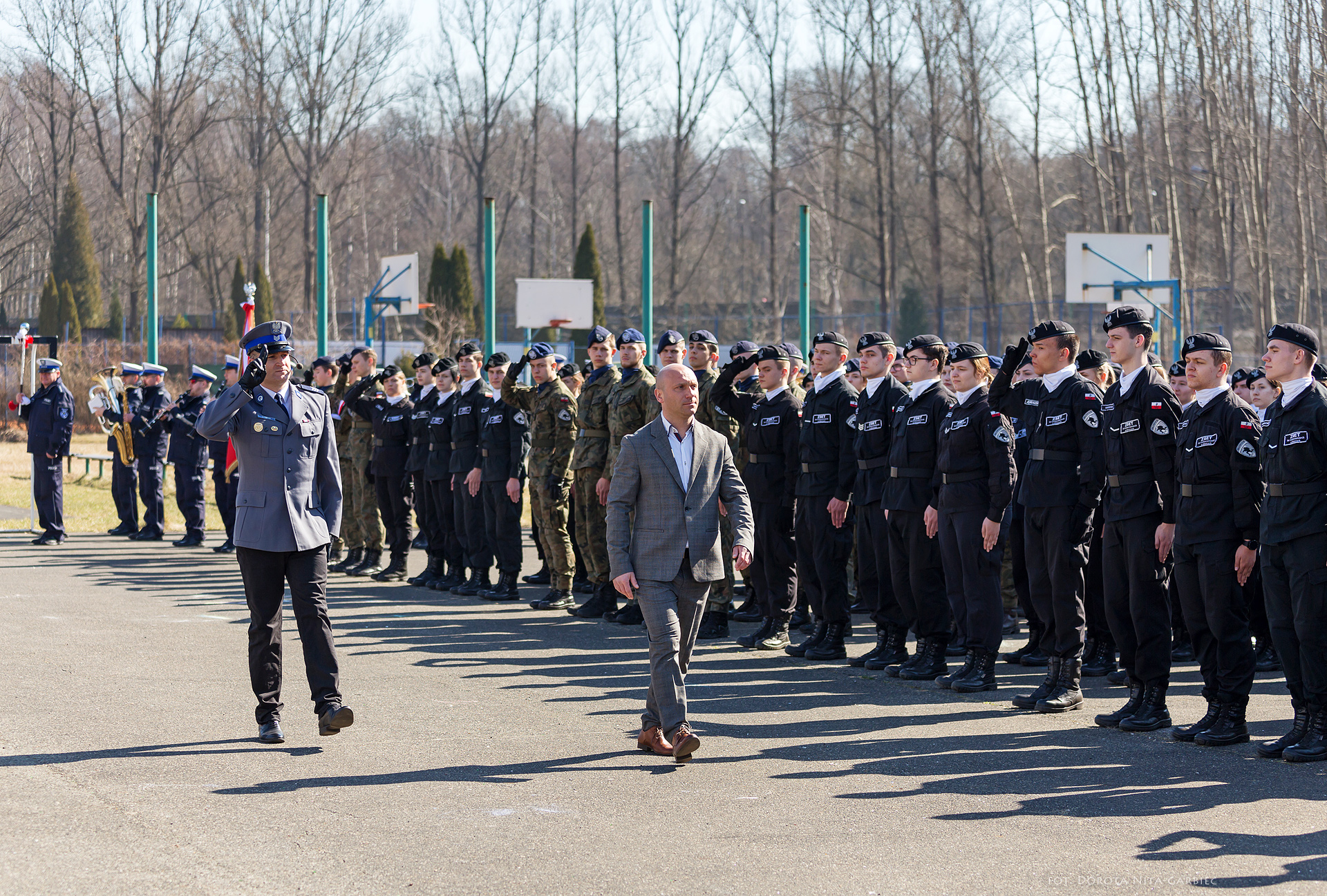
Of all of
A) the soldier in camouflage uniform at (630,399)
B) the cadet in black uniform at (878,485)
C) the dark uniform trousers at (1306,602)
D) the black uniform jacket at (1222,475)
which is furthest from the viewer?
the soldier in camouflage uniform at (630,399)

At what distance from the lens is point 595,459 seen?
11812 millimetres

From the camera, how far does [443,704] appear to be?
26.7 feet

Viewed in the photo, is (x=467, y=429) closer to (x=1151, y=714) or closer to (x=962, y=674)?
(x=962, y=674)

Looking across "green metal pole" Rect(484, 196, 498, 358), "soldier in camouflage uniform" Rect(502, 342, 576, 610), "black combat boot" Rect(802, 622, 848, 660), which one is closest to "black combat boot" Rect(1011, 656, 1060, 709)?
"black combat boot" Rect(802, 622, 848, 660)

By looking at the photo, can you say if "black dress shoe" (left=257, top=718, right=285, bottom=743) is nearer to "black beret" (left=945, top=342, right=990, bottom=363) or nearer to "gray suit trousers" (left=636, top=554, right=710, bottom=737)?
"gray suit trousers" (left=636, top=554, right=710, bottom=737)

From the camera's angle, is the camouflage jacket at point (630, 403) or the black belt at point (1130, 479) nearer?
the black belt at point (1130, 479)

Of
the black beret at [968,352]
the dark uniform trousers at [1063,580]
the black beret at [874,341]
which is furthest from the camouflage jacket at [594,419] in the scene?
the dark uniform trousers at [1063,580]

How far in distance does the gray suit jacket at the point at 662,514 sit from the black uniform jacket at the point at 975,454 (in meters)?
2.07

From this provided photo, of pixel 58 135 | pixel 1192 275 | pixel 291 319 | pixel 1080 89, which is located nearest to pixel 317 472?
pixel 1080 89

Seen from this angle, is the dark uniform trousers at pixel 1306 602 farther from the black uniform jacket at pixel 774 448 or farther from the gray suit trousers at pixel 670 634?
the black uniform jacket at pixel 774 448

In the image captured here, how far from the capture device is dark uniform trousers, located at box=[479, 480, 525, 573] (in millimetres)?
12953

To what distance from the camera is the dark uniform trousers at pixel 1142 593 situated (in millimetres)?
7719

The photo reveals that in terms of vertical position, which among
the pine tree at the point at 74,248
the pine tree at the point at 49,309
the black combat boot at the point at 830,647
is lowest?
the black combat boot at the point at 830,647

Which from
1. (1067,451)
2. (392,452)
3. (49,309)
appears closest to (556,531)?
(392,452)
